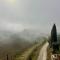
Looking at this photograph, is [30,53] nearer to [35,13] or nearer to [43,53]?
[43,53]

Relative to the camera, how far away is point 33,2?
4.94 feet

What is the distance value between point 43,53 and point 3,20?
456 mm

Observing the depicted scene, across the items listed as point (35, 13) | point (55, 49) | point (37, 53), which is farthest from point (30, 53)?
point (35, 13)

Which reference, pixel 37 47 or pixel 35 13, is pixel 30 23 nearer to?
pixel 35 13

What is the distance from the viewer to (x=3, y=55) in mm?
1411

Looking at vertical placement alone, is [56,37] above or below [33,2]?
below

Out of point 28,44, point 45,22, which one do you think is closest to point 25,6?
point 45,22

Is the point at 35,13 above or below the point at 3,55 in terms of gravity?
above

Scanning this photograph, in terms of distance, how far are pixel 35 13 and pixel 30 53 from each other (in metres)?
0.36

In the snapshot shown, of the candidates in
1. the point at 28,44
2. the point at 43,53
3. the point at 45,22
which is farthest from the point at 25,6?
the point at 43,53

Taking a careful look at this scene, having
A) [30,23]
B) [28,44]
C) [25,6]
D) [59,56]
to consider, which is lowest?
[59,56]

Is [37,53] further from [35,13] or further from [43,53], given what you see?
[35,13]

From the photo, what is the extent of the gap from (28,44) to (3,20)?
305mm

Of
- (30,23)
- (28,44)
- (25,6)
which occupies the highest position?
(25,6)
